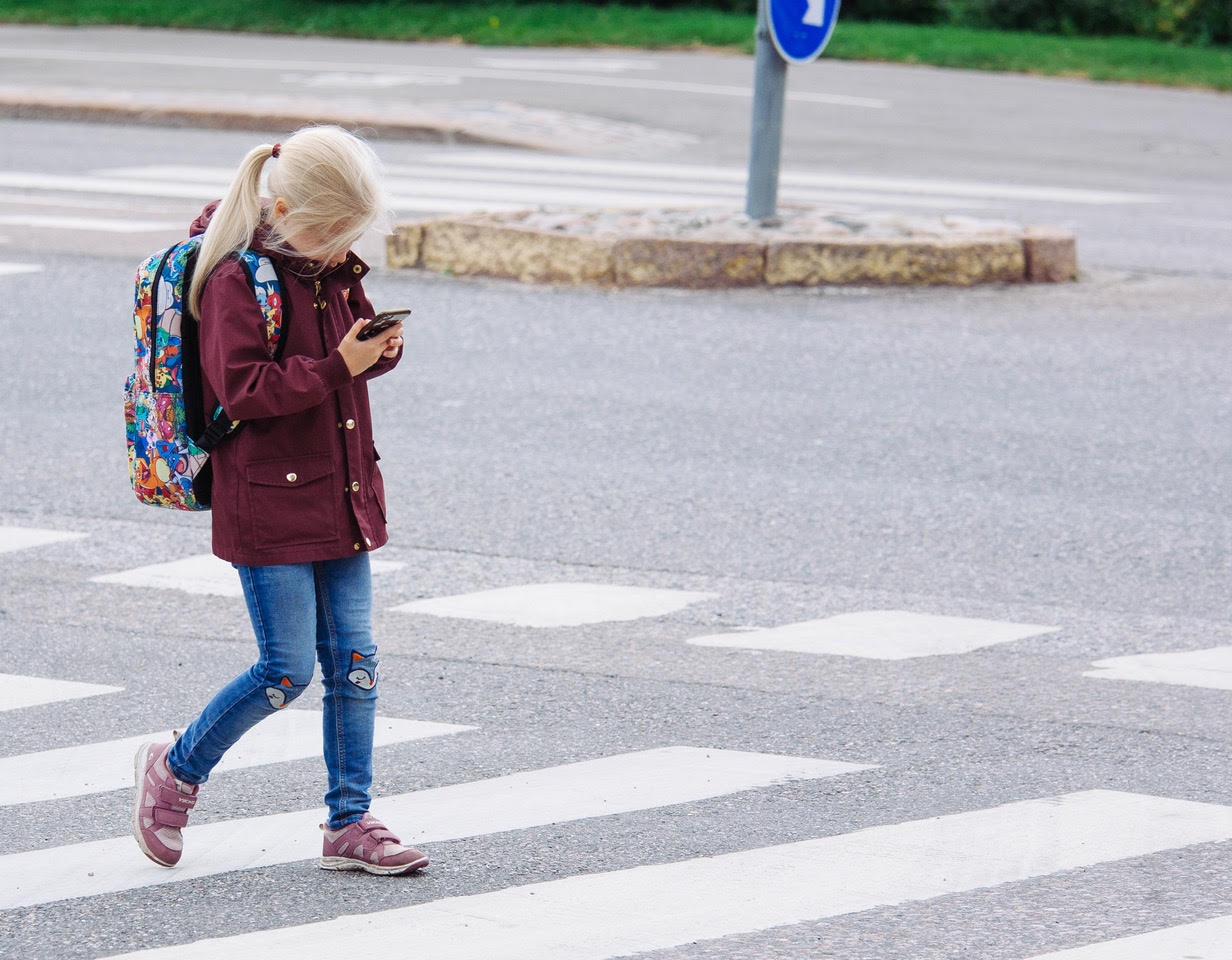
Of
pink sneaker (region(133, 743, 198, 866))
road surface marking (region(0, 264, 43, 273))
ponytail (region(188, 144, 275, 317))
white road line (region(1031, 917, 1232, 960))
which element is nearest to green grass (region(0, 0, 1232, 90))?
road surface marking (region(0, 264, 43, 273))

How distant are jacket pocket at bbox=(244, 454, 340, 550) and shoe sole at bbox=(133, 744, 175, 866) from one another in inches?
25.5

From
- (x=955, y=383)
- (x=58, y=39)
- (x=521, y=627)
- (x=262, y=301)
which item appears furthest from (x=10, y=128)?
(x=262, y=301)

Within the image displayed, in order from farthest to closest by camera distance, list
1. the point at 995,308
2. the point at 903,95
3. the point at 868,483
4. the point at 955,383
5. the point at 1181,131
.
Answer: the point at 903,95 < the point at 1181,131 < the point at 995,308 < the point at 955,383 < the point at 868,483

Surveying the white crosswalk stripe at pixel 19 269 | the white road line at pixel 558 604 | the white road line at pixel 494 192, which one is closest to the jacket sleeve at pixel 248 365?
the white road line at pixel 558 604

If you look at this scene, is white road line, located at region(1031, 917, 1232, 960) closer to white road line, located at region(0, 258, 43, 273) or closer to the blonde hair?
the blonde hair

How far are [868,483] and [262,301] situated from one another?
373cm

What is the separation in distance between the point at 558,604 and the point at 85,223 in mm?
7372

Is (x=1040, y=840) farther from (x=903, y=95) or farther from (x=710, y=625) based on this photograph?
(x=903, y=95)

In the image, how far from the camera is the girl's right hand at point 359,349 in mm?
3539

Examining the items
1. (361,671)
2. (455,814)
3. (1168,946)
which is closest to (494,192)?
(455,814)

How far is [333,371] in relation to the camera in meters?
3.54

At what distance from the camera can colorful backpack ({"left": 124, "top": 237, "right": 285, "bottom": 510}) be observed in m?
3.60

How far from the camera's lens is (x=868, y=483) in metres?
6.89

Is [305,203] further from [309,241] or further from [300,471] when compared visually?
[300,471]
